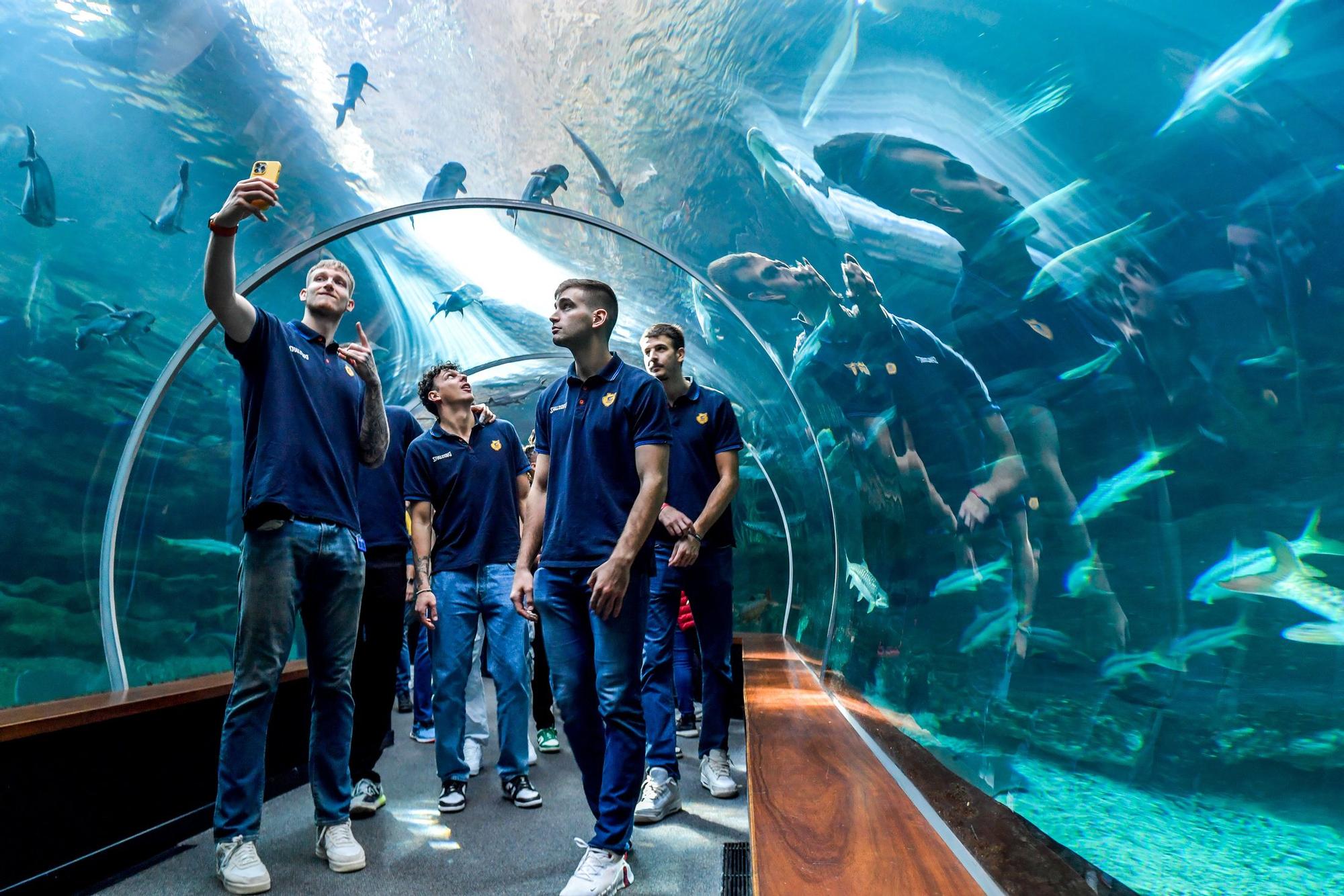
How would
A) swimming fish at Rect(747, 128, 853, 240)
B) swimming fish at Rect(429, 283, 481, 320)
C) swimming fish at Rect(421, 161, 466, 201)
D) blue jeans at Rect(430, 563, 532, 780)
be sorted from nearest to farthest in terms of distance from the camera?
swimming fish at Rect(747, 128, 853, 240) → blue jeans at Rect(430, 563, 532, 780) → swimming fish at Rect(421, 161, 466, 201) → swimming fish at Rect(429, 283, 481, 320)

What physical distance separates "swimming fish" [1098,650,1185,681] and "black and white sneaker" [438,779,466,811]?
120 inches

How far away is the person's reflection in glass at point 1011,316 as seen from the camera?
2.08m

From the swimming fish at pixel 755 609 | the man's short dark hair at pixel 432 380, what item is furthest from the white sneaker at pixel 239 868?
the swimming fish at pixel 755 609

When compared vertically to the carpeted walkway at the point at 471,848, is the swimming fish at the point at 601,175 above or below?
above

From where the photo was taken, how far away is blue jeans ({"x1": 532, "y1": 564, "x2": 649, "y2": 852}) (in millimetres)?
2797

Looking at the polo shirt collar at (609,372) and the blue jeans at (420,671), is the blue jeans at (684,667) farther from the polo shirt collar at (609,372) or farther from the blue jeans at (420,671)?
the polo shirt collar at (609,372)

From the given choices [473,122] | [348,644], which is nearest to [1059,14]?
[348,644]

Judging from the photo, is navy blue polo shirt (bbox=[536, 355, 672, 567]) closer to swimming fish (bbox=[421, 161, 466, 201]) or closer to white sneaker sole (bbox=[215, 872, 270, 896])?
white sneaker sole (bbox=[215, 872, 270, 896])

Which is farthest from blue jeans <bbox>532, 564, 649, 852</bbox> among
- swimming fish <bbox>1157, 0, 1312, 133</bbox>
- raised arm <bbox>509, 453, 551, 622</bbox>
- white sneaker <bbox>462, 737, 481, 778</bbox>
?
white sneaker <bbox>462, 737, 481, 778</bbox>

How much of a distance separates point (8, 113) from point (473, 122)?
2.52 meters

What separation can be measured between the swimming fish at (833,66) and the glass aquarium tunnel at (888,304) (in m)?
0.02

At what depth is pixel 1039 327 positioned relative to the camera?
7.39 feet

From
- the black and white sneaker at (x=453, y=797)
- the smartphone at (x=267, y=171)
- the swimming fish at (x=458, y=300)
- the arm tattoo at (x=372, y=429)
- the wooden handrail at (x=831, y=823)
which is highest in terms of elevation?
the swimming fish at (x=458, y=300)

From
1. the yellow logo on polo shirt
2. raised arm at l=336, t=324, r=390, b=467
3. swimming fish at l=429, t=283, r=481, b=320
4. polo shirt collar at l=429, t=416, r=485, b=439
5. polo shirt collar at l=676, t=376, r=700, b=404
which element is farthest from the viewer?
swimming fish at l=429, t=283, r=481, b=320
